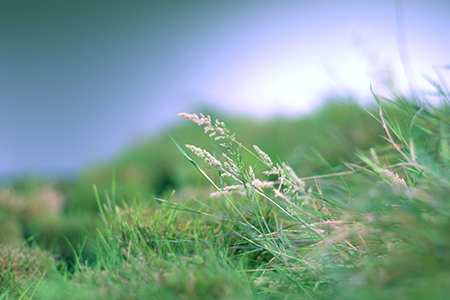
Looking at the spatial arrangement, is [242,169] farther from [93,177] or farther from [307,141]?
→ [93,177]

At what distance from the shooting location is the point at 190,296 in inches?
16.7

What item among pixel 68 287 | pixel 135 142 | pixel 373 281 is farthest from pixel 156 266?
pixel 135 142

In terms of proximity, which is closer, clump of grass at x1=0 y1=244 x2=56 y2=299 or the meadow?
the meadow

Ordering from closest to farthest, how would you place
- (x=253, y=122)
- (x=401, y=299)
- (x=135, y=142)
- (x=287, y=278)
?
1. (x=401, y=299)
2. (x=287, y=278)
3. (x=253, y=122)
4. (x=135, y=142)

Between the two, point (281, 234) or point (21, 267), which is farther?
point (21, 267)

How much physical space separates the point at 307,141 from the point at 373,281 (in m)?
1.16

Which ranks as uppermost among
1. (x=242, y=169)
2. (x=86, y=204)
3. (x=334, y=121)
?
(x=242, y=169)

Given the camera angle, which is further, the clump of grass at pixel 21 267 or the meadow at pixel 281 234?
the clump of grass at pixel 21 267

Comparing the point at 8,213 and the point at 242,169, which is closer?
the point at 242,169

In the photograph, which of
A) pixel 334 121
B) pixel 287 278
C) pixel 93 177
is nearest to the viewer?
pixel 287 278

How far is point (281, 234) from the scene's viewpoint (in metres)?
0.62

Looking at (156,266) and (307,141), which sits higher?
(156,266)

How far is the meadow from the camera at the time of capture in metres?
0.43

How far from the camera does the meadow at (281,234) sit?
1.40 ft
